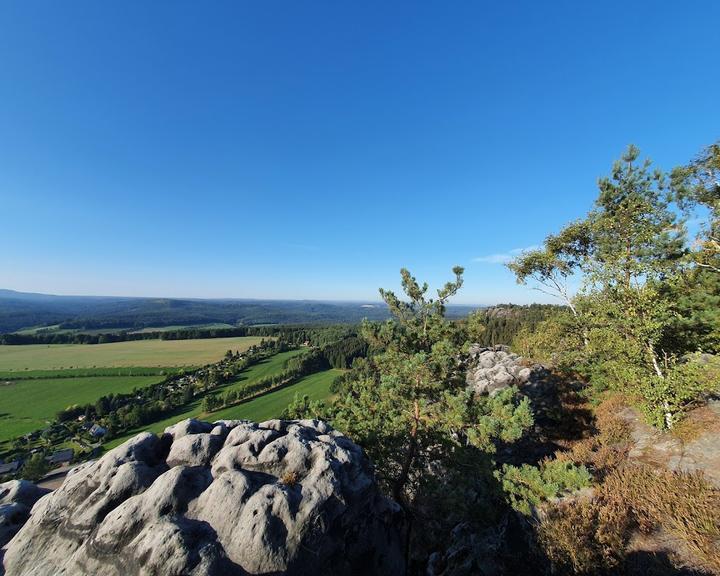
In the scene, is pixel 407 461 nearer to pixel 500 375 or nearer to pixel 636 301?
pixel 636 301

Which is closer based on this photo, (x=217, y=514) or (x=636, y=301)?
(x=217, y=514)

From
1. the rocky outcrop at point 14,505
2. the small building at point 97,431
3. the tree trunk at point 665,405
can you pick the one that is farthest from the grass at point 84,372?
the tree trunk at point 665,405

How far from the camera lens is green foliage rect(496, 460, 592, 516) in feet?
37.8

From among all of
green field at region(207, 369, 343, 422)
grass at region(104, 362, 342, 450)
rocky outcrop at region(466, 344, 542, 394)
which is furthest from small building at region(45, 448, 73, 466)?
rocky outcrop at region(466, 344, 542, 394)

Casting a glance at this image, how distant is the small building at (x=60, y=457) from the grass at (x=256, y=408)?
5961 millimetres

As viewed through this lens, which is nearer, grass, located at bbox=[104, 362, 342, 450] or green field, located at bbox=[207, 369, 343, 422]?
grass, located at bbox=[104, 362, 342, 450]

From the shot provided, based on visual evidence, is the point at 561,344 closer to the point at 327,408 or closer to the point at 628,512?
the point at 628,512

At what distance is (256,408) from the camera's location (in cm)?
7675

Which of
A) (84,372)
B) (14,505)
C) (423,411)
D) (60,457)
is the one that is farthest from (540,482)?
(84,372)

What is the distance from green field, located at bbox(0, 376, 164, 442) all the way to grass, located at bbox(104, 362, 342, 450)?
973 inches

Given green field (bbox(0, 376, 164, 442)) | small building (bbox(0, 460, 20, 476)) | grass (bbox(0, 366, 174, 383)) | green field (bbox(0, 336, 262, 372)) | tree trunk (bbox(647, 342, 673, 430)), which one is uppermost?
tree trunk (bbox(647, 342, 673, 430))

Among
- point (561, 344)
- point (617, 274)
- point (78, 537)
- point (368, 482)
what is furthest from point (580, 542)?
point (561, 344)

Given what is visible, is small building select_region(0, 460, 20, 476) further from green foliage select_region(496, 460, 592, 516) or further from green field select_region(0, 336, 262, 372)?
green foliage select_region(496, 460, 592, 516)

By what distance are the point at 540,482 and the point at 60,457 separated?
89037 millimetres
